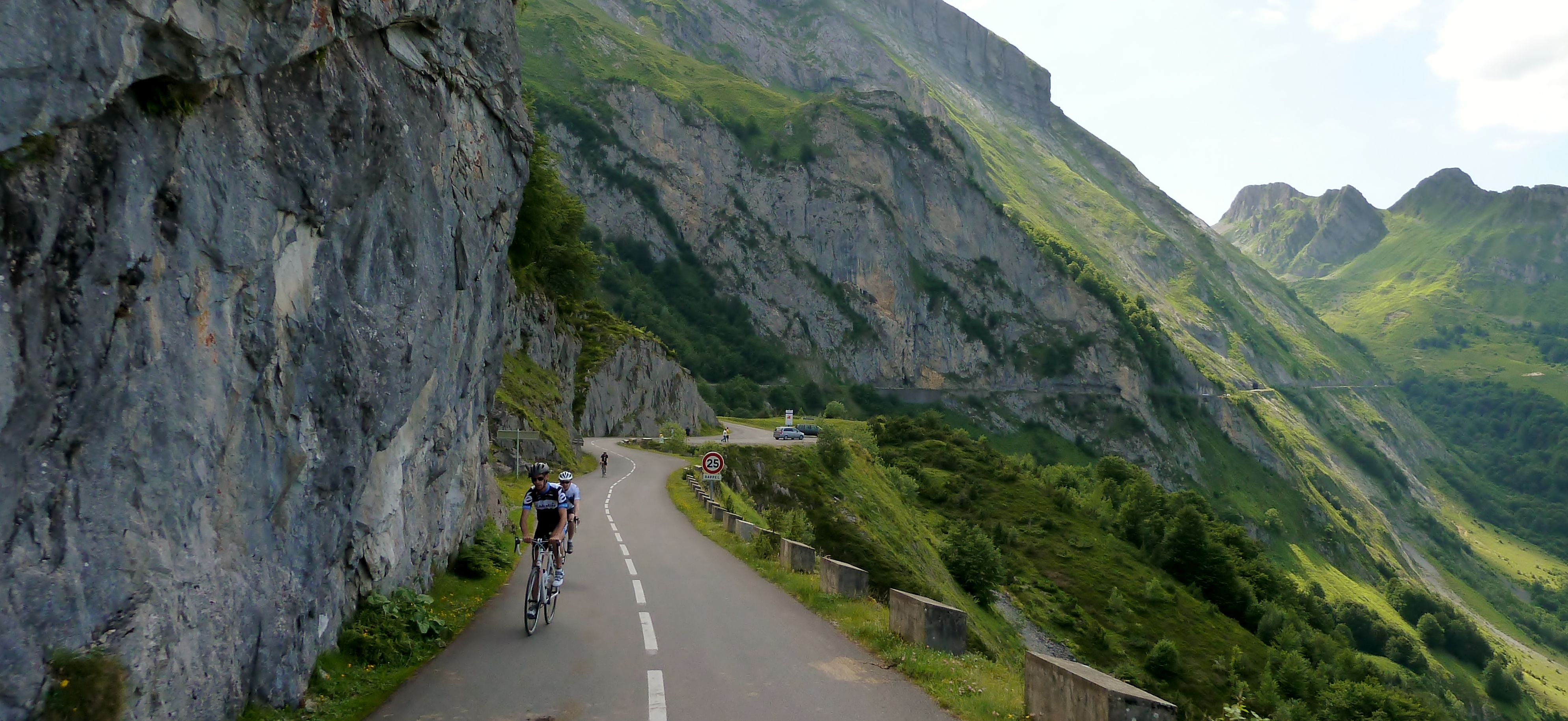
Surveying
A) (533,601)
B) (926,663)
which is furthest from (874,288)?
(926,663)

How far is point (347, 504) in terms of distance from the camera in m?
8.92

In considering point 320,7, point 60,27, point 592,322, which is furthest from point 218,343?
point 592,322

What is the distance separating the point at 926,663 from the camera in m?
9.12

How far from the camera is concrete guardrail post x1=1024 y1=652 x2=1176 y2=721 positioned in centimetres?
624

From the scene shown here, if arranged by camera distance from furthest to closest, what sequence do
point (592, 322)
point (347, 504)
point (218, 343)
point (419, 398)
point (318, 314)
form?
point (592, 322) < point (419, 398) < point (347, 504) < point (318, 314) < point (218, 343)

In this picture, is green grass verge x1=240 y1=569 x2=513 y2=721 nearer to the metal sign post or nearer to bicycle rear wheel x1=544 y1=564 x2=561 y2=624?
bicycle rear wheel x1=544 y1=564 x2=561 y2=624

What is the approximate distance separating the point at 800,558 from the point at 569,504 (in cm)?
626

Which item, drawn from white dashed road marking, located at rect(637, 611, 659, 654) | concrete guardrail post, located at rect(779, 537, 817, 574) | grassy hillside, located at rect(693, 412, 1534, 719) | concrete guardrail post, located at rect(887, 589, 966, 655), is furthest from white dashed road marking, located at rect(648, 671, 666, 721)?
grassy hillside, located at rect(693, 412, 1534, 719)

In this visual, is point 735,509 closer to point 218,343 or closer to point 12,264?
point 218,343

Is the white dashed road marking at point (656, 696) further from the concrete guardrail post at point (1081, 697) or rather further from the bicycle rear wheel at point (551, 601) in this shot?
the concrete guardrail post at point (1081, 697)

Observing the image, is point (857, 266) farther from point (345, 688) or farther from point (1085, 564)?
point (345, 688)

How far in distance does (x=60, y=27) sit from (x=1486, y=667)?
13640 cm

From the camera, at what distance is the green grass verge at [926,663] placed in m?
7.76

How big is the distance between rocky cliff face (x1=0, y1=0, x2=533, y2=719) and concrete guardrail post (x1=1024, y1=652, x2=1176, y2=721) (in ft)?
23.0
